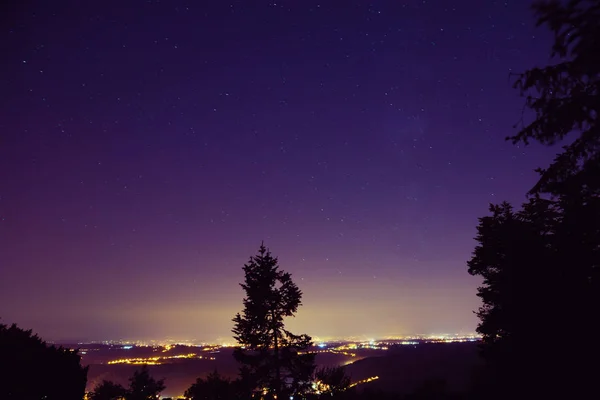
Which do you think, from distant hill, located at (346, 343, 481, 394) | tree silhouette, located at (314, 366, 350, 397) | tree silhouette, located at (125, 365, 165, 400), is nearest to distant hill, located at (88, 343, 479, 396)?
distant hill, located at (346, 343, 481, 394)

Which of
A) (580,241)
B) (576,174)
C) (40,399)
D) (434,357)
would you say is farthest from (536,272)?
(434,357)

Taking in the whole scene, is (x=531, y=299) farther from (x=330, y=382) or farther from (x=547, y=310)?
(x=330, y=382)

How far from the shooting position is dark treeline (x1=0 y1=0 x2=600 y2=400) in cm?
644

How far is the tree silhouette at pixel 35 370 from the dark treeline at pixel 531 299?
47mm

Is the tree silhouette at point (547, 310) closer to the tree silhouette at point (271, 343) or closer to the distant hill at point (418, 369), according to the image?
the tree silhouette at point (271, 343)

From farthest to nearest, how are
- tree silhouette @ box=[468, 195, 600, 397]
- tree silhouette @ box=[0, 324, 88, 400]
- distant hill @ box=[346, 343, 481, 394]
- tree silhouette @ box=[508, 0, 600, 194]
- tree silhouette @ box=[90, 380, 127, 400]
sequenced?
1. distant hill @ box=[346, 343, 481, 394]
2. tree silhouette @ box=[90, 380, 127, 400]
3. tree silhouette @ box=[0, 324, 88, 400]
4. tree silhouette @ box=[468, 195, 600, 397]
5. tree silhouette @ box=[508, 0, 600, 194]

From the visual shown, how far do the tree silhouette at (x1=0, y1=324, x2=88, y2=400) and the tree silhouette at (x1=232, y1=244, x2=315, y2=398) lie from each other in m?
8.83

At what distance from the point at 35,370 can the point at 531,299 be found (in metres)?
21.7

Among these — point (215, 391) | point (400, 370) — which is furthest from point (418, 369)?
point (215, 391)

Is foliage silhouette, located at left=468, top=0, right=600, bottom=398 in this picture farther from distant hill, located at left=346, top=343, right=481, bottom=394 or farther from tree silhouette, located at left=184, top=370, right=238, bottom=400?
distant hill, located at left=346, top=343, right=481, bottom=394

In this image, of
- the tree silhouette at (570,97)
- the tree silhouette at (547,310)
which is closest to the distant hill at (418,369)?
the tree silhouette at (547,310)

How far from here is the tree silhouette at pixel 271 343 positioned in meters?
20.2

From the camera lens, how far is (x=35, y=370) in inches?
636

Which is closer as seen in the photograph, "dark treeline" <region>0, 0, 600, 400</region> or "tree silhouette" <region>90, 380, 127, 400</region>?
"dark treeline" <region>0, 0, 600, 400</region>
